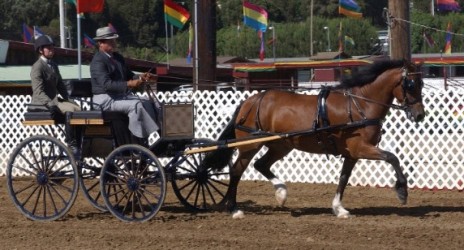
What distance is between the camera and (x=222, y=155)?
10914 millimetres

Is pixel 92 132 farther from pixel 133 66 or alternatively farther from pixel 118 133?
pixel 133 66

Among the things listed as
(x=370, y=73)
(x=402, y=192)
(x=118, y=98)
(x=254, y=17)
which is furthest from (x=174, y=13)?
(x=402, y=192)

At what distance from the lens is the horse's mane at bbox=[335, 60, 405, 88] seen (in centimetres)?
1037

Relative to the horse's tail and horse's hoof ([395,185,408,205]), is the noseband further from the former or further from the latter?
the horse's tail

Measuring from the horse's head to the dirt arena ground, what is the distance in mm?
1149

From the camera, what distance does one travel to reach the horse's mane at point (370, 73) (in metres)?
10.4

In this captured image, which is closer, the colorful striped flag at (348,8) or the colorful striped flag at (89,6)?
the colorful striped flag at (89,6)

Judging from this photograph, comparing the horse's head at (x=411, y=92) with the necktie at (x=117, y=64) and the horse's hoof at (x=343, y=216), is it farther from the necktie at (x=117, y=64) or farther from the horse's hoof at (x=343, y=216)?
the necktie at (x=117, y=64)

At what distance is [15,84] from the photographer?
26.9 meters

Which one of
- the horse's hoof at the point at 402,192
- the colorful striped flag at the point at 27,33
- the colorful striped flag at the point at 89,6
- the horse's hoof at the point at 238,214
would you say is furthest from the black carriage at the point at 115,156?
the colorful striped flag at the point at 27,33

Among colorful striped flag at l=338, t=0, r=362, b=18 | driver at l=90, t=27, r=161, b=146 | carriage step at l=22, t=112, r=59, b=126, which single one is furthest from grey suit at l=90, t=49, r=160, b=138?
colorful striped flag at l=338, t=0, r=362, b=18

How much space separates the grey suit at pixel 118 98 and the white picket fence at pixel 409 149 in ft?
12.3

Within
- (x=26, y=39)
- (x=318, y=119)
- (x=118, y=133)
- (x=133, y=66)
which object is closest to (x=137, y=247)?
(x=118, y=133)

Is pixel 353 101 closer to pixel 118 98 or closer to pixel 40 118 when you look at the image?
pixel 118 98
